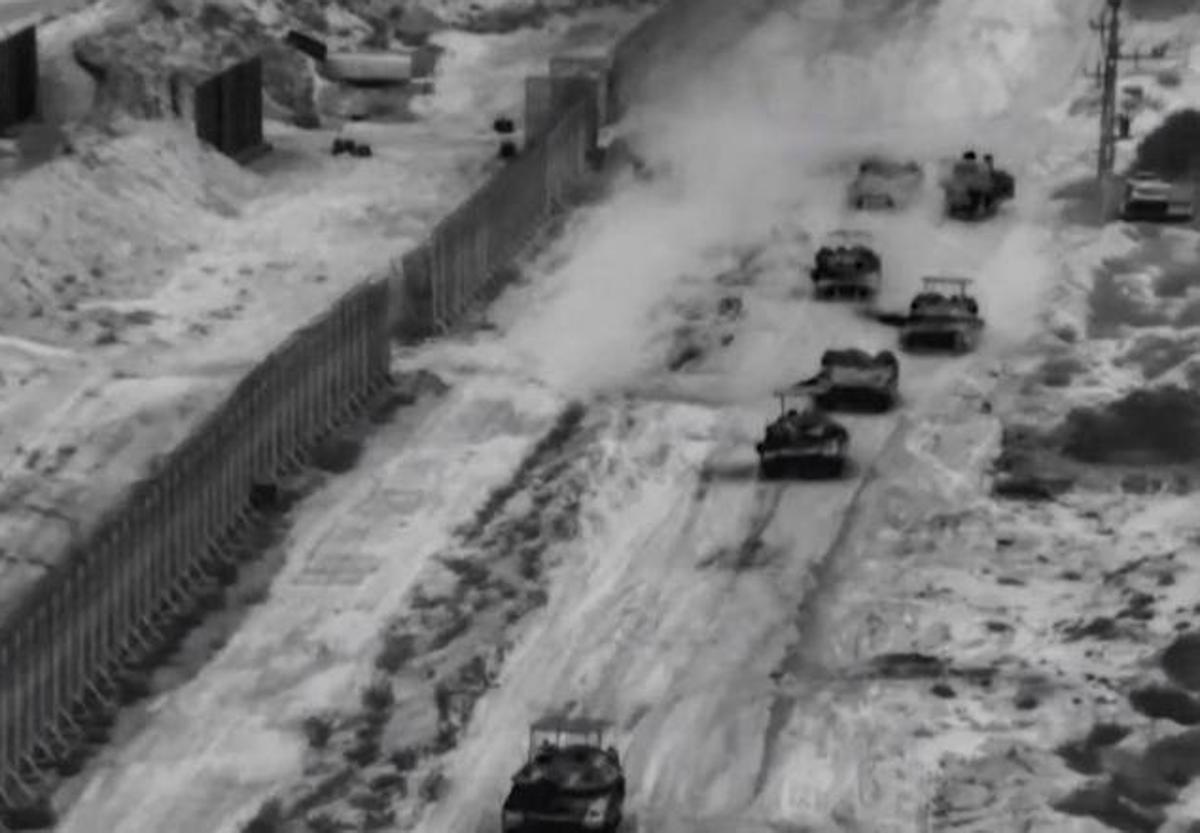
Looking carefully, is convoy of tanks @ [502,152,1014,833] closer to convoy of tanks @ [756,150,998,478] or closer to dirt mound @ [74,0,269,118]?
convoy of tanks @ [756,150,998,478]

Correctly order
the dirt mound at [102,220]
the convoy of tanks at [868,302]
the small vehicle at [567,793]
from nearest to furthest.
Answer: the small vehicle at [567,793], the convoy of tanks at [868,302], the dirt mound at [102,220]

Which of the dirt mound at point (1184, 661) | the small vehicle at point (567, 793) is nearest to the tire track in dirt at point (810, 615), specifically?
the small vehicle at point (567, 793)

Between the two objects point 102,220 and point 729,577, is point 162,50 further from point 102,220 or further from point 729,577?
point 729,577

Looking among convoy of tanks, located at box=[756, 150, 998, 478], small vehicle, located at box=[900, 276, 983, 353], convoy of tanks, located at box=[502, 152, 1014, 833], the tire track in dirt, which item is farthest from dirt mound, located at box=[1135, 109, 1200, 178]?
the tire track in dirt

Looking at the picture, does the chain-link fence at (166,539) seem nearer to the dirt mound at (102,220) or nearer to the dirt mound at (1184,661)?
the dirt mound at (102,220)

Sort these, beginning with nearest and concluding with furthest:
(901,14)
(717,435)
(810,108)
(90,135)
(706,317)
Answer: (717,435) < (706,317) < (90,135) < (810,108) < (901,14)

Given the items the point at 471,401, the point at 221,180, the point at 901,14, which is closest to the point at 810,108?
the point at 901,14

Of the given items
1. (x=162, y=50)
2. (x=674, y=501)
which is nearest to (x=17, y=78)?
(x=162, y=50)

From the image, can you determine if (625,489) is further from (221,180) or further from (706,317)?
(221,180)
